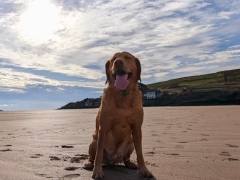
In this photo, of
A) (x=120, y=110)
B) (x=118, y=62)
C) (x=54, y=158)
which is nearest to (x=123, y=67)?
(x=118, y=62)

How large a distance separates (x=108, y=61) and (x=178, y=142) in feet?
9.62

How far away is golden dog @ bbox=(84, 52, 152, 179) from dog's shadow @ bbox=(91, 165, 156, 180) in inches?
4.3

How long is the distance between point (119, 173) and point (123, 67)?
1.44m

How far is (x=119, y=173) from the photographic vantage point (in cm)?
444

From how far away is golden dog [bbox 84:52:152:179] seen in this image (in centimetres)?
430

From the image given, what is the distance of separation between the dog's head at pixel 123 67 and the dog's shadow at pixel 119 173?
4.06 feet

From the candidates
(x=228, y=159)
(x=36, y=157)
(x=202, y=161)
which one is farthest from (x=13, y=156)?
(x=228, y=159)

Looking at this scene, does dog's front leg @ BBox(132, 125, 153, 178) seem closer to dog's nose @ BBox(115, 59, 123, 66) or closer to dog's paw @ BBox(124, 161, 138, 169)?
dog's paw @ BBox(124, 161, 138, 169)

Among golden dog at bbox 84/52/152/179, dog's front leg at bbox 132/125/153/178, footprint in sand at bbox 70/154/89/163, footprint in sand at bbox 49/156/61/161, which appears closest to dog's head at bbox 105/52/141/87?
golden dog at bbox 84/52/152/179

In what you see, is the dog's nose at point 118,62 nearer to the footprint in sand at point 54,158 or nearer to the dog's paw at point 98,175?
the dog's paw at point 98,175

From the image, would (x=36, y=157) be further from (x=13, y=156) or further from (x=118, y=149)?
(x=118, y=149)

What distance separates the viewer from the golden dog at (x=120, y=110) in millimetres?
4297

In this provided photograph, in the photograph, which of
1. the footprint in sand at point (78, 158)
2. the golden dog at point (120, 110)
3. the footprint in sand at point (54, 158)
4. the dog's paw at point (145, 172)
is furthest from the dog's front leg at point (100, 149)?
the footprint in sand at point (54, 158)

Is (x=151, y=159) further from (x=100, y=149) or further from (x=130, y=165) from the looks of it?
(x=100, y=149)
